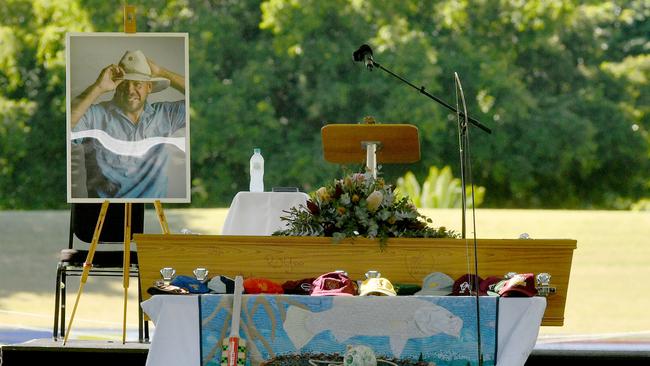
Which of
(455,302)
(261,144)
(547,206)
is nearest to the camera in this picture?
(455,302)

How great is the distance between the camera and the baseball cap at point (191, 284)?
3.37m

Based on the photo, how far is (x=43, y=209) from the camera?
15516mm

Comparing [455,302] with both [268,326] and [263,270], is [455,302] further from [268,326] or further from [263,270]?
[263,270]

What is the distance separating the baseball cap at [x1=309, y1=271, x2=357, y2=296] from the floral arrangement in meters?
0.34

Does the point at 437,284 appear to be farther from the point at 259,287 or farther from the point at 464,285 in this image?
the point at 259,287

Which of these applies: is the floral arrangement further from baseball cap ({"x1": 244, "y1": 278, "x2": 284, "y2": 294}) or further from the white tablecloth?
the white tablecloth

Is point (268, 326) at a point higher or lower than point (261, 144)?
lower

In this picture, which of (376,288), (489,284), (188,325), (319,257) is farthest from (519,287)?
(188,325)

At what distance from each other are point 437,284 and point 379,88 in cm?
1075

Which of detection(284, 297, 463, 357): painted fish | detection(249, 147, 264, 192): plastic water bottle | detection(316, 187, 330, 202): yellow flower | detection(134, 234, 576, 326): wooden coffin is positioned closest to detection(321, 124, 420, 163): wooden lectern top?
detection(249, 147, 264, 192): plastic water bottle

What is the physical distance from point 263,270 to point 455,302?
3.07 feet

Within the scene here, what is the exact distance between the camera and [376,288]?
331 cm

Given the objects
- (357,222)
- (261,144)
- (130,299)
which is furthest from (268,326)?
(261,144)

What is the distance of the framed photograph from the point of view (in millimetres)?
4773
